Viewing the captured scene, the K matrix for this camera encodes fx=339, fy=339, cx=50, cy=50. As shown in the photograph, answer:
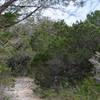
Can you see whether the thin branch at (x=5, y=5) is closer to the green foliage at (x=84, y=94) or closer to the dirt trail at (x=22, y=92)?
the green foliage at (x=84, y=94)

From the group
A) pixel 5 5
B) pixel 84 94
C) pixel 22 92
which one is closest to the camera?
pixel 5 5

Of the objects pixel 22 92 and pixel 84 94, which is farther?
pixel 22 92

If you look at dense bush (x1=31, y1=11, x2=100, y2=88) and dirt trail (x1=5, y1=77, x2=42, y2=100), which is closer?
dirt trail (x1=5, y1=77, x2=42, y2=100)

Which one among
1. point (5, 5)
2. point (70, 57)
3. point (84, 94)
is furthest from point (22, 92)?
point (5, 5)

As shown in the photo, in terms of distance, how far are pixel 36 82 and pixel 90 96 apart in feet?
29.3

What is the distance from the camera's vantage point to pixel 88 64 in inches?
744

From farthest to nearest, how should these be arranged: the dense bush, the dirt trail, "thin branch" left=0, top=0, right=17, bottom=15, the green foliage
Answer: the dense bush < the dirt trail < the green foliage < "thin branch" left=0, top=0, right=17, bottom=15

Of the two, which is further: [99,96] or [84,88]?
[84,88]

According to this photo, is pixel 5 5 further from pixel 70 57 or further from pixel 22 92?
pixel 22 92

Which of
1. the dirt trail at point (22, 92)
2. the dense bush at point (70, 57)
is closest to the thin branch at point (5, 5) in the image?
the dirt trail at point (22, 92)

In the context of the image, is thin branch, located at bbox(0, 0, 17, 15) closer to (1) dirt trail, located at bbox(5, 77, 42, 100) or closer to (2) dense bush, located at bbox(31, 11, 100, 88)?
(1) dirt trail, located at bbox(5, 77, 42, 100)

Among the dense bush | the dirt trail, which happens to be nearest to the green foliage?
the dirt trail

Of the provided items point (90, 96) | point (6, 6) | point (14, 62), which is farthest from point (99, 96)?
point (14, 62)

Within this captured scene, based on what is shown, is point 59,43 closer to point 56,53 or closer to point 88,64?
point 56,53
